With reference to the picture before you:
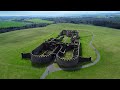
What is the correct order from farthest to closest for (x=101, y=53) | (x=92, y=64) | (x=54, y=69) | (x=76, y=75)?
(x=101, y=53) → (x=92, y=64) → (x=54, y=69) → (x=76, y=75)

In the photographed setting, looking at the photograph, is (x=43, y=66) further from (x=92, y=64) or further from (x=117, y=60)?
(x=117, y=60)

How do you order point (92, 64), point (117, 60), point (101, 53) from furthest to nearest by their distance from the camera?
point (101, 53) → point (117, 60) → point (92, 64)
